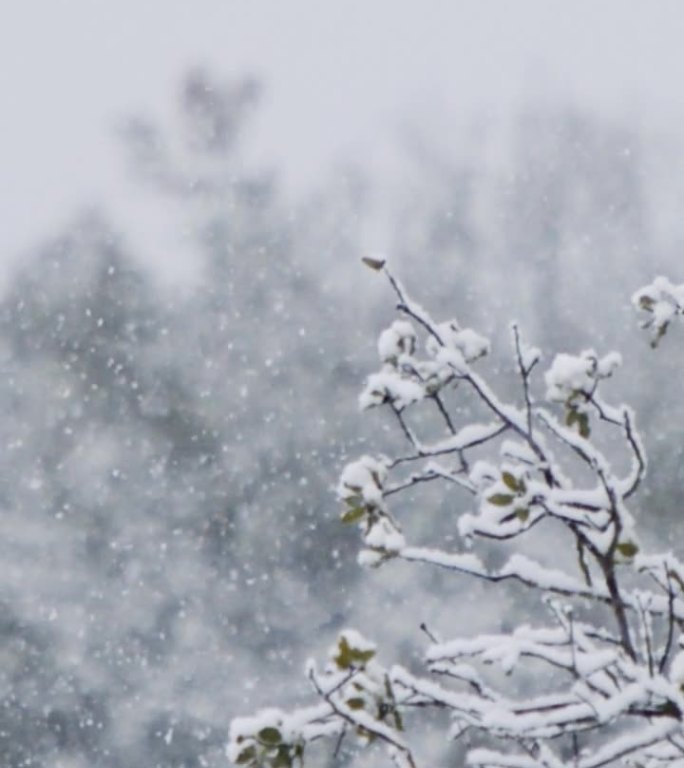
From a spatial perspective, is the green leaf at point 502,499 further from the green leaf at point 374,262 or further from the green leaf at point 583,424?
the green leaf at point 374,262

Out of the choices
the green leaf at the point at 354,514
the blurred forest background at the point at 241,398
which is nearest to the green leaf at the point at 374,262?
the green leaf at the point at 354,514

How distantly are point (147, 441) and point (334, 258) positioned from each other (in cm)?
241

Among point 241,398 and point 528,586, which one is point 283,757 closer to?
point 528,586

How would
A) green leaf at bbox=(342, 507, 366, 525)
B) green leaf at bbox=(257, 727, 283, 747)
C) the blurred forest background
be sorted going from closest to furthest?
1. green leaf at bbox=(257, 727, 283, 747)
2. green leaf at bbox=(342, 507, 366, 525)
3. the blurred forest background

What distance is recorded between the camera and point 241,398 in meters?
14.0

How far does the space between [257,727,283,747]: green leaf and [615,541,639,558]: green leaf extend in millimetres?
530

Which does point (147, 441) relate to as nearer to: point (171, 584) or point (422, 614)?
point (171, 584)

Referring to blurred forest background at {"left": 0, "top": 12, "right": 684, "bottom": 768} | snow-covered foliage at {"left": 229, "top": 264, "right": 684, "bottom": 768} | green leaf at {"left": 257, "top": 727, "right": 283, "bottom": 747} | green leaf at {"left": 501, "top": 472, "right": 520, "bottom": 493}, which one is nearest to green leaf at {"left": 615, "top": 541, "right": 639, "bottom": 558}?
snow-covered foliage at {"left": 229, "top": 264, "right": 684, "bottom": 768}

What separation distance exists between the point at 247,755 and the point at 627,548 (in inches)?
23.5

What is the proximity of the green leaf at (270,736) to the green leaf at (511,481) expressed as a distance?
46cm

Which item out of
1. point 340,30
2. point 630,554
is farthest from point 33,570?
point 340,30

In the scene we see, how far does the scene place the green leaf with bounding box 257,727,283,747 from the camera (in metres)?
2.10

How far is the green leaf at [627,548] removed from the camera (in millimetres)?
2156

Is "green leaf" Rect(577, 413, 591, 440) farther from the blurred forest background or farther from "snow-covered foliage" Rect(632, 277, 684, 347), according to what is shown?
the blurred forest background
